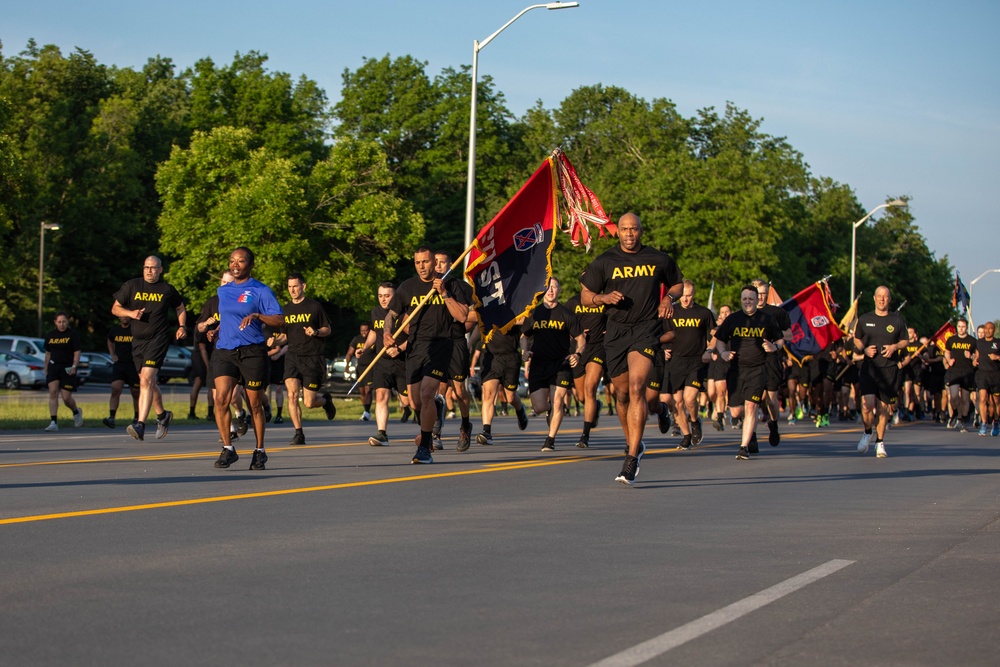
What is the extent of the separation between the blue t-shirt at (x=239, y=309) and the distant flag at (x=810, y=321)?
728 inches

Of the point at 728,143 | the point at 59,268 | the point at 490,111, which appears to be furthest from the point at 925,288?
the point at 59,268

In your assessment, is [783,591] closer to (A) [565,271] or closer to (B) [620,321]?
(B) [620,321]

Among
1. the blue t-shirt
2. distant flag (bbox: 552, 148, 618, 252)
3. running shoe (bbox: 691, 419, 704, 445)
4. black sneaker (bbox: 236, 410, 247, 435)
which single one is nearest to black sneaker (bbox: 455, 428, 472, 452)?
distant flag (bbox: 552, 148, 618, 252)

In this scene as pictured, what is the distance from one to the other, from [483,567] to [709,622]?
1585mm

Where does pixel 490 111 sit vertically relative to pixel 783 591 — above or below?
above

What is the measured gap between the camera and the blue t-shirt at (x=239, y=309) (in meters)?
12.4

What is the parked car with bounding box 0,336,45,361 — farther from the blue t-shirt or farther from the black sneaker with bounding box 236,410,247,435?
the blue t-shirt

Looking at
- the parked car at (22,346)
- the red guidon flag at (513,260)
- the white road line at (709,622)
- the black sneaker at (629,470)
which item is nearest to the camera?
the white road line at (709,622)

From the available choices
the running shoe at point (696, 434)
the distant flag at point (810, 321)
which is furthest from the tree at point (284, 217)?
the running shoe at point (696, 434)

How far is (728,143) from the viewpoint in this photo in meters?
75.8

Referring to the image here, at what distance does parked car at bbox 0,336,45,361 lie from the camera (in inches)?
1762

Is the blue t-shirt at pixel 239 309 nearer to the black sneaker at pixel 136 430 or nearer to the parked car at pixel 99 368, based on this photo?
the black sneaker at pixel 136 430

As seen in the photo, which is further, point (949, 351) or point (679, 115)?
point (679, 115)

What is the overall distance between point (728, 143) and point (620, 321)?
2586 inches
